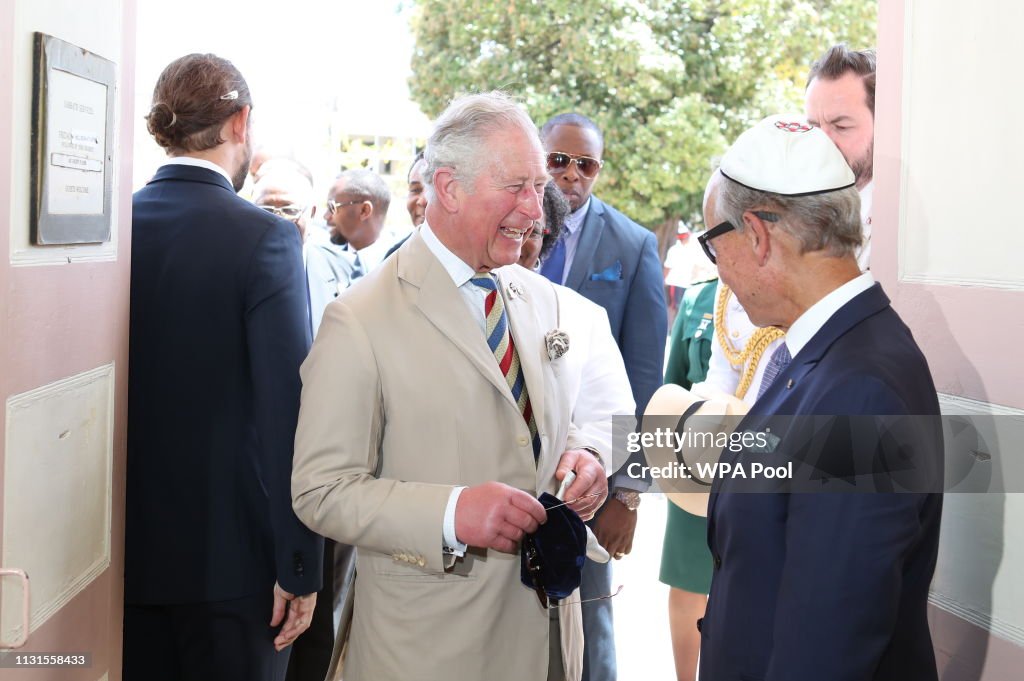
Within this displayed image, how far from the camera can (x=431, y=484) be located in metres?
2.37

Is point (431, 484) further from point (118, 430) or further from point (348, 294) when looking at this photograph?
point (118, 430)

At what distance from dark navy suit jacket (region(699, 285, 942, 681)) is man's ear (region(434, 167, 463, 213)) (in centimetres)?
91

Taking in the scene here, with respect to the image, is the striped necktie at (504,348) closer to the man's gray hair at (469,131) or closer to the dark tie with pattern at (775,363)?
the man's gray hair at (469,131)

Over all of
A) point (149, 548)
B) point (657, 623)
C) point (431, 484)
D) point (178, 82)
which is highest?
point (178, 82)

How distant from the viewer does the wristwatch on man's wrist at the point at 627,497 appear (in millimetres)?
3695

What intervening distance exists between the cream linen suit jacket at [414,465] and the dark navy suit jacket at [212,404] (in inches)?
15.6

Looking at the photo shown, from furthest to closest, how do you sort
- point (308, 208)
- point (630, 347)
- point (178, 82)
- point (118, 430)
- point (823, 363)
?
point (308, 208) → point (630, 347) → point (178, 82) → point (118, 430) → point (823, 363)

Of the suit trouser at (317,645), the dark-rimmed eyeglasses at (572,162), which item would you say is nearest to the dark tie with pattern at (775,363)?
the dark-rimmed eyeglasses at (572,162)

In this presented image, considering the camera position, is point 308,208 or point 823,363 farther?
point 308,208

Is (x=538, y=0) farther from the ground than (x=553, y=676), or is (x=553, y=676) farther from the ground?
(x=538, y=0)

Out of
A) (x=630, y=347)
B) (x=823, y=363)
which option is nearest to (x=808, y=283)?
(x=823, y=363)

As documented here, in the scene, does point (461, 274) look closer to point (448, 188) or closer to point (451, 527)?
point (448, 188)

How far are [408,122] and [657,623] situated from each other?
84.9 ft

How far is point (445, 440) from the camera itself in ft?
8.05
